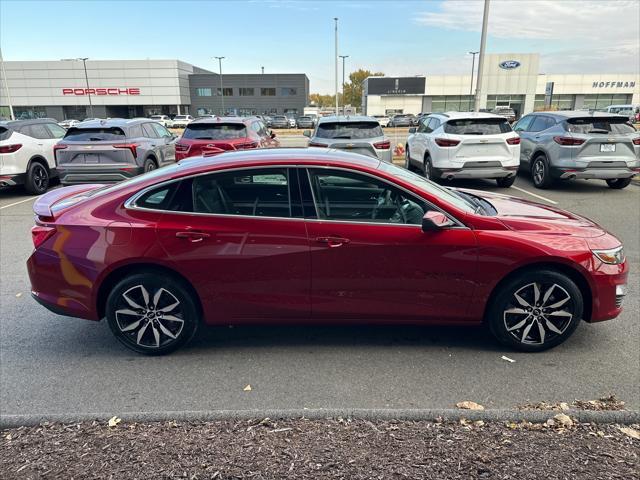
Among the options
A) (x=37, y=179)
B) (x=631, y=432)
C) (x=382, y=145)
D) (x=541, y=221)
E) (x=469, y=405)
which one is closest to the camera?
(x=631, y=432)

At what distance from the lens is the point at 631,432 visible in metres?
2.64

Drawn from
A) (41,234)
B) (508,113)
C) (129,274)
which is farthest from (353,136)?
(508,113)

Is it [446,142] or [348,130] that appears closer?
[348,130]

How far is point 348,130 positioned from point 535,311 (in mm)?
6935

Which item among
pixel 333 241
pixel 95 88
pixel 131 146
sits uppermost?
pixel 95 88

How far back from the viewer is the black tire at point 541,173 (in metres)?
10.5

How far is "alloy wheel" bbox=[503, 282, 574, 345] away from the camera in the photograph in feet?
11.5

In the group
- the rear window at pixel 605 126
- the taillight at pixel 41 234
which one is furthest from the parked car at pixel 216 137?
the rear window at pixel 605 126

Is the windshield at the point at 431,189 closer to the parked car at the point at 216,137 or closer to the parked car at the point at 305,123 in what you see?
the parked car at the point at 216,137

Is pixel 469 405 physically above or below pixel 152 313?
below

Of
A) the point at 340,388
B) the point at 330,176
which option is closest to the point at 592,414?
the point at 340,388

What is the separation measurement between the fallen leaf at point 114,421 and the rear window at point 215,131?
7.92 metres

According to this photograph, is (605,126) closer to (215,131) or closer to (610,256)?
(610,256)

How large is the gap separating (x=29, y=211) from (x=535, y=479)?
985 centimetres
